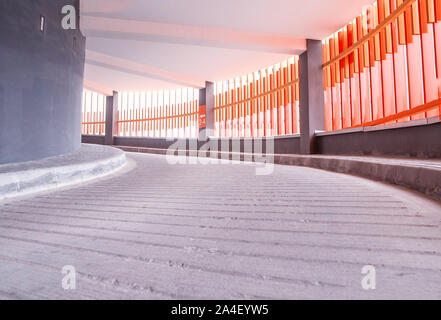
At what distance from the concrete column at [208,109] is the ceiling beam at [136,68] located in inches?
15.1

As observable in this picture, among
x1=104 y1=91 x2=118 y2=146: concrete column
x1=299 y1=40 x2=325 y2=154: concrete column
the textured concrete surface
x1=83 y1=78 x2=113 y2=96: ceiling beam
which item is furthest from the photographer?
x1=104 y1=91 x2=118 y2=146: concrete column

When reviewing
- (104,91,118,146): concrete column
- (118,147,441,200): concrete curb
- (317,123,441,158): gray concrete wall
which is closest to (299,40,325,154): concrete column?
(317,123,441,158): gray concrete wall

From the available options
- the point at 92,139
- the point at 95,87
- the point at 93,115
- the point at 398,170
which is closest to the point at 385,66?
the point at 398,170

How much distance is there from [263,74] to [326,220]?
1120cm

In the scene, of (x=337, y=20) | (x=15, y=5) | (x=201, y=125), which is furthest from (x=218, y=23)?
(x=201, y=125)

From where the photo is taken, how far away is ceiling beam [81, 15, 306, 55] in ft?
25.5

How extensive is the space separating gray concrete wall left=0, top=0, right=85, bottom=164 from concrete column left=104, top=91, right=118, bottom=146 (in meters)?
11.8

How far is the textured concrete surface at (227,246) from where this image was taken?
104 cm

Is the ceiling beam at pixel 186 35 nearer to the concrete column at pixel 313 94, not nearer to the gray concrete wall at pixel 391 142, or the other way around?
the concrete column at pixel 313 94

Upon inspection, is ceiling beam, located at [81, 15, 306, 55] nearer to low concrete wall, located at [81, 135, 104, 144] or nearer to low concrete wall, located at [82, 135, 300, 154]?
low concrete wall, located at [82, 135, 300, 154]

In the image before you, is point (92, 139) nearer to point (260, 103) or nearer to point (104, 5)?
point (260, 103)

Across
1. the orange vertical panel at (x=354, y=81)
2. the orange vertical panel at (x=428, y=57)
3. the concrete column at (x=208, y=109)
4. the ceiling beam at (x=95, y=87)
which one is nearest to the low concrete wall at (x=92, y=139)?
the ceiling beam at (x=95, y=87)

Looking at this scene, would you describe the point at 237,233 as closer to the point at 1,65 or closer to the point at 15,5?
the point at 1,65

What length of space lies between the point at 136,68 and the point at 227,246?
1197 centimetres
